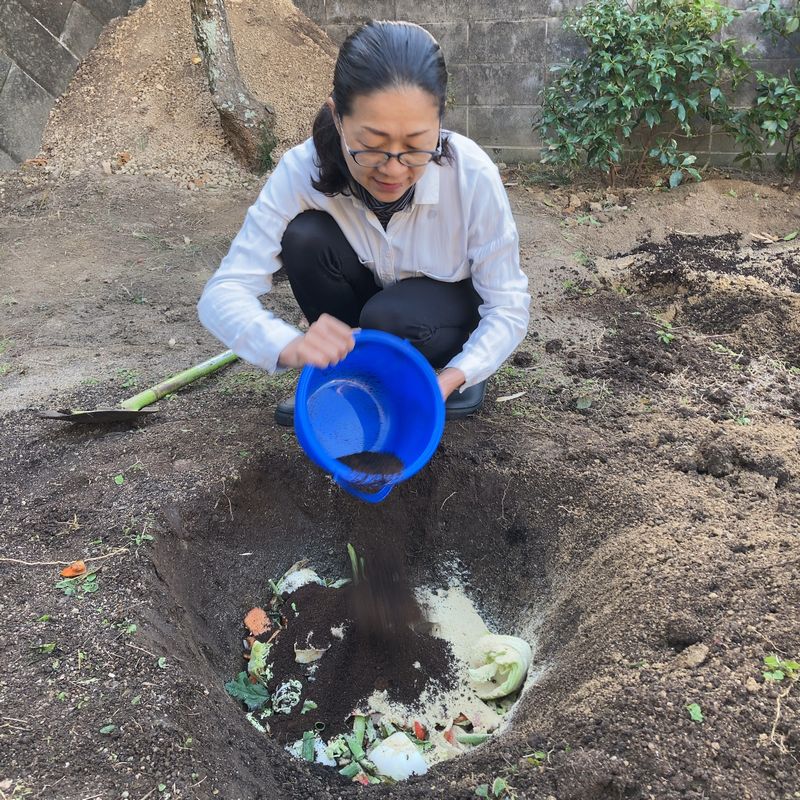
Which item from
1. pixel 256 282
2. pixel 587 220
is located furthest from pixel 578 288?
pixel 256 282

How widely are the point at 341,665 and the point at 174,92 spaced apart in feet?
13.3

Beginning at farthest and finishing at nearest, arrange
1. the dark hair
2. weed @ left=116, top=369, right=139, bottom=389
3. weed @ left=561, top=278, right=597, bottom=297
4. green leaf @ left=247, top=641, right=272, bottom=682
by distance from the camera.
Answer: weed @ left=561, top=278, right=597, bottom=297
weed @ left=116, top=369, right=139, bottom=389
green leaf @ left=247, top=641, right=272, bottom=682
the dark hair

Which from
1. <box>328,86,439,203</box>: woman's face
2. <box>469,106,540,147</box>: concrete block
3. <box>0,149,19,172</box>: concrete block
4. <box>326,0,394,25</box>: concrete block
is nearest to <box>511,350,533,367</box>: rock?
<box>328,86,439,203</box>: woman's face

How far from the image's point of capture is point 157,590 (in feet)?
5.60

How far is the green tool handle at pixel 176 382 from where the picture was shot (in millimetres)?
2363

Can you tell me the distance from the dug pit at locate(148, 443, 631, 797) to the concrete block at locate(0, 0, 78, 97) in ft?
11.9

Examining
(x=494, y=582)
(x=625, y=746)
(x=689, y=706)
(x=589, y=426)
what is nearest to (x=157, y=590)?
(x=494, y=582)

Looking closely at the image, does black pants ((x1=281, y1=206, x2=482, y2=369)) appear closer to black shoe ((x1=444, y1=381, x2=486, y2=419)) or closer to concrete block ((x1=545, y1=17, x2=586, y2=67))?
black shoe ((x1=444, y1=381, x2=486, y2=419))

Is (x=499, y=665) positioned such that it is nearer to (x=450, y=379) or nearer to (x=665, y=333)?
(x=450, y=379)

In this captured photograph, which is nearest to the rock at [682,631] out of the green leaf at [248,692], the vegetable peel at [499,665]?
the vegetable peel at [499,665]

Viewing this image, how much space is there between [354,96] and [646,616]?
50.4 inches

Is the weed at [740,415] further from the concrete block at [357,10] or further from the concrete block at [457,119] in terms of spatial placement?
the concrete block at [357,10]

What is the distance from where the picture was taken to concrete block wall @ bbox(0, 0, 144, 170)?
13.8 feet

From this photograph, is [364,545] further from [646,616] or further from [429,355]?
[646,616]
